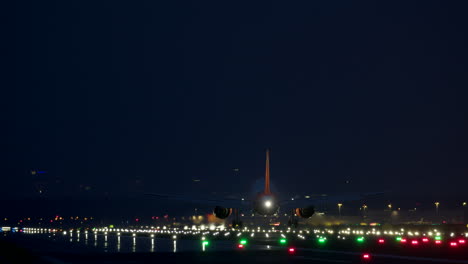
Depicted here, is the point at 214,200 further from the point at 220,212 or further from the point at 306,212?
the point at 306,212

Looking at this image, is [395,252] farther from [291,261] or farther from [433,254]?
[291,261]

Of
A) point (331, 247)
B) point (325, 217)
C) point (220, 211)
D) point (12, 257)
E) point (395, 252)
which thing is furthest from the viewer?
point (325, 217)

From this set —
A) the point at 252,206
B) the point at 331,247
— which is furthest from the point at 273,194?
the point at 331,247

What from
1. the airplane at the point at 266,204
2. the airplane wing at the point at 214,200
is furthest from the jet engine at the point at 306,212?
the airplane wing at the point at 214,200

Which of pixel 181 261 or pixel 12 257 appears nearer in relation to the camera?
pixel 181 261

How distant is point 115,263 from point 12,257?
Result: 8650 mm

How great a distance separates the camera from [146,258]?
38875 mm

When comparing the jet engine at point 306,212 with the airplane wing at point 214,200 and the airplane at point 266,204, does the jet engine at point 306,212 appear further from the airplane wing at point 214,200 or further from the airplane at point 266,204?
the airplane wing at point 214,200

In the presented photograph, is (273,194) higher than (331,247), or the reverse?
(273,194)

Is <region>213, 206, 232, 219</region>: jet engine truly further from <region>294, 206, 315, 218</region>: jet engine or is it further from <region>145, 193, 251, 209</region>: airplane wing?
<region>294, 206, 315, 218</region>: jet engine

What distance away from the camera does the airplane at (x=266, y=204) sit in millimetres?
71688

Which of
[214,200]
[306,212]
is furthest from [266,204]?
[214,200]

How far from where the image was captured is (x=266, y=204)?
7144cm

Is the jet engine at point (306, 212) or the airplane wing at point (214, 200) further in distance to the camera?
the airplane wing at point (214, 200)
